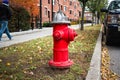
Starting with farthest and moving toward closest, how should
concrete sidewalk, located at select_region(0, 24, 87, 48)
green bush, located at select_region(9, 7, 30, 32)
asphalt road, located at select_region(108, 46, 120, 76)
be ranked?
green bush, located at select_region(9, 7, 30, 32) → concrete sidewalk, located at select_region(0, 24, 87, 48) → asphalt road, located at select_region(108, 46, 120, 76)

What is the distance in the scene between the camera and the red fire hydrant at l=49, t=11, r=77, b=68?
5.45 m

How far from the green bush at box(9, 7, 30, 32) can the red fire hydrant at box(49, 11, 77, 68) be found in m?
15.0

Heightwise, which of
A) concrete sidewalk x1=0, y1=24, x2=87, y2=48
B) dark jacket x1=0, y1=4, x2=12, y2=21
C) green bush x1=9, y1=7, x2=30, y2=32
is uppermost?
dark jacket x1=0, y1=4, x2=12, y2=21

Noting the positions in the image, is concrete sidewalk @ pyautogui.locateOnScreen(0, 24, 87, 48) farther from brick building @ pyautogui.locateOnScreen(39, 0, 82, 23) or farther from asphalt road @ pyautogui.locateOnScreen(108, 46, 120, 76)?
brick building @ pyautogui.locateOnScreen(39, 0, 82, 23)

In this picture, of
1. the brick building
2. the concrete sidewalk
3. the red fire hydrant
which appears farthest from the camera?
the brick building

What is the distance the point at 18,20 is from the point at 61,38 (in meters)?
16.5

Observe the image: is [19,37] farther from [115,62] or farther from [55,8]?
[55,8]

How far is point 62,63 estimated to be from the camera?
548cm

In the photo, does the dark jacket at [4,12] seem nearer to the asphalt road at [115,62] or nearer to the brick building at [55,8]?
the asphalt road at [115,62]

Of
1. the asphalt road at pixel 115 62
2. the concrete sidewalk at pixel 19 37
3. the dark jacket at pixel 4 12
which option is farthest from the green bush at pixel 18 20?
the asphalt road at pixel 115 62

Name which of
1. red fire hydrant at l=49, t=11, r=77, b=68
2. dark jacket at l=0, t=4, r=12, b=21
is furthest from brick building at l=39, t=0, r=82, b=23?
red fire hydrant at l=49, t=11, r=77, b=68

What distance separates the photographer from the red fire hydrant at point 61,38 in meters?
5.45

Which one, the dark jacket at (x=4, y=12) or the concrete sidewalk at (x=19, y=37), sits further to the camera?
the dark jacket at (x=4, y=12)

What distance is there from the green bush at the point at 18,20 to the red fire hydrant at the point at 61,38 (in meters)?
15.0
